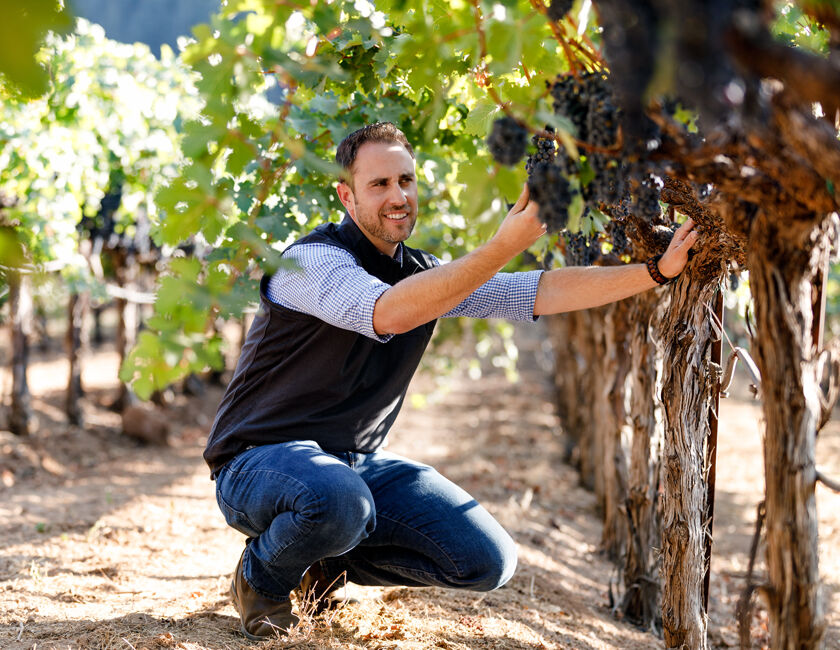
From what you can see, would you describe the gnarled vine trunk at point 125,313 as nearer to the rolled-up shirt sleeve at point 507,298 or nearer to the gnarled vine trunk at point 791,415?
the rolled-up shirt sleeve at point 507,298

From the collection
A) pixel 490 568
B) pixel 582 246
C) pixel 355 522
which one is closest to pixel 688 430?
pixel 582 246

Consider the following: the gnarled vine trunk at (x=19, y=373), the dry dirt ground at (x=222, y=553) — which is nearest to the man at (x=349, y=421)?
the dry dirt ground at (x=222, y=553)

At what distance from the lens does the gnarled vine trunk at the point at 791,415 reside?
156cm

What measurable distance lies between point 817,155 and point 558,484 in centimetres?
598

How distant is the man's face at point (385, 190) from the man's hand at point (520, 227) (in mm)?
771

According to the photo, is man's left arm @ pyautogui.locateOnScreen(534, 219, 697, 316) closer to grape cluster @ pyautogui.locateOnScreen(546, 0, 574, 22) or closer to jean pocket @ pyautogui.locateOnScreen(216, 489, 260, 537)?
grape cluster @ pyautogui.locateOnScreen(546, 0, 574, 22)

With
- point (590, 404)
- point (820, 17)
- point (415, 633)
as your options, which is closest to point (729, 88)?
point (820, 17)

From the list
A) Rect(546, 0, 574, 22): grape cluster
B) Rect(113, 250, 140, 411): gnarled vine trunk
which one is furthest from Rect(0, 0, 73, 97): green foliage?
Rect(113, 250, 140, 411): gnarled vine trunk

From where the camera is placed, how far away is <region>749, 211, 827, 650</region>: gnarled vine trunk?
1.56 m

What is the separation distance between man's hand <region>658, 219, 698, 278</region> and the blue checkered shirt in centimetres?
47

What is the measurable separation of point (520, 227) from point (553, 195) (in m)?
0.35

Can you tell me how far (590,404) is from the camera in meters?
6.60

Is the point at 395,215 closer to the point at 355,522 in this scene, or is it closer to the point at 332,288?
the point at 332,288

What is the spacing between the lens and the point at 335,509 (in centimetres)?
235
